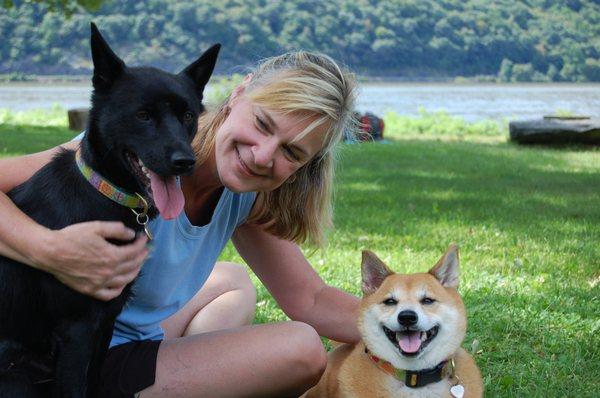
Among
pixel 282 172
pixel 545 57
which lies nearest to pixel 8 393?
pixel 282 172

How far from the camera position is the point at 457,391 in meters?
2.99

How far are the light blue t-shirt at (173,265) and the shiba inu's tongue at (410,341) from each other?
790 millimetres

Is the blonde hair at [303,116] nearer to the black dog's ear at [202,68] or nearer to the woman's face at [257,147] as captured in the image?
the woman's face at [257,147]

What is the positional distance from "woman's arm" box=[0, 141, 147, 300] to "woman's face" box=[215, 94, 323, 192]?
49cm

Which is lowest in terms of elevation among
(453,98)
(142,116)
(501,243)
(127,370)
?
(453,98)

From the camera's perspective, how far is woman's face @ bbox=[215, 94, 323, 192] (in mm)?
2857

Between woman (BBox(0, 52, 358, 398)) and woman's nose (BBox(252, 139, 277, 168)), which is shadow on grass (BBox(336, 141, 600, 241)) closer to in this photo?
woman (BBox(0, 52, 358, 398))

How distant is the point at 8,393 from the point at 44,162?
2.57ft

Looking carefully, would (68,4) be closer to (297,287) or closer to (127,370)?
(297,287)

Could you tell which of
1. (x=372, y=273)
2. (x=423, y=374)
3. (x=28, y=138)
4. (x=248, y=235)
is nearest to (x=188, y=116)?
(x=248, y=235)

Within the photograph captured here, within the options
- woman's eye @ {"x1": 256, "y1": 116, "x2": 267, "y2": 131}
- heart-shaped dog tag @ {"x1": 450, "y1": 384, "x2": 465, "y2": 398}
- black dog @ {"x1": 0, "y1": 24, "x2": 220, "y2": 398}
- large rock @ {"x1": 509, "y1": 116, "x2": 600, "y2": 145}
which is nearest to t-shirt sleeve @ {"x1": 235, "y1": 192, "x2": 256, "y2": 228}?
woman's eye @ {"x1": 256, "y1": 116, "x2": 267, "y2": 131}

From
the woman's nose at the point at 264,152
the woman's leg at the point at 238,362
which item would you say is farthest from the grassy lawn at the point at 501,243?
the woman's nose at the point at 264,152

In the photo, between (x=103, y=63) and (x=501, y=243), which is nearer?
(x=103, y=63)

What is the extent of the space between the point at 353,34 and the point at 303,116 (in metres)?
28.5
